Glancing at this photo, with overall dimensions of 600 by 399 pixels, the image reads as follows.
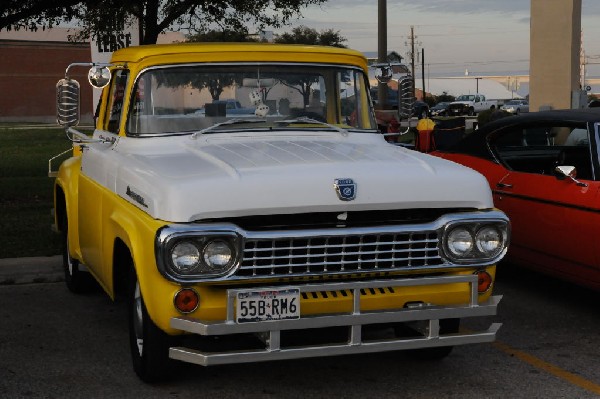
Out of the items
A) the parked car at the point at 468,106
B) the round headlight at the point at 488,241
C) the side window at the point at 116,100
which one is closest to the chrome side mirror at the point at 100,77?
the side window at the point at 116,100

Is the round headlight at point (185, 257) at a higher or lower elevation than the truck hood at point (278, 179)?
lower

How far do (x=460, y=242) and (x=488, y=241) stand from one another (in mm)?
176

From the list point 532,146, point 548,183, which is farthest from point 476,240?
point 532,146

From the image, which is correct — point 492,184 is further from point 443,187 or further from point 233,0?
point 233,0

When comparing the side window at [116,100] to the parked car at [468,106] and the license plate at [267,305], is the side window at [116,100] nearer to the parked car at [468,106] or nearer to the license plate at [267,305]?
the license plate at [267,305]

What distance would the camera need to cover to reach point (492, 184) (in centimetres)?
869

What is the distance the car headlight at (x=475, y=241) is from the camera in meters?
5.52

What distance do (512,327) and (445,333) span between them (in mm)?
1542

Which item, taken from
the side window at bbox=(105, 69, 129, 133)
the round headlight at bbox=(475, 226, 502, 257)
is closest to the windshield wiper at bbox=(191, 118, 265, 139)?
the side window at bbox=(105, 69, 129, 133)

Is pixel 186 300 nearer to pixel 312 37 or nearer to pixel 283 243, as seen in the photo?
pixel 283 243

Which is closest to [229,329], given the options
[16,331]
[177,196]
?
[177,196]

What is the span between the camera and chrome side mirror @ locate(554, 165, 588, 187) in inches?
298

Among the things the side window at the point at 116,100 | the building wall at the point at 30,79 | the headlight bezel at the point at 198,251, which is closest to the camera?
the headlight bezel at the point at 198,251

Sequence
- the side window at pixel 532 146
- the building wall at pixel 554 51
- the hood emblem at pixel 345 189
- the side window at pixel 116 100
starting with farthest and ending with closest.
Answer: the building wall at pixel 554 51, the side window at pixel 532 146, the side window at pixel 116 100, the hood emblem at pixel 345 189
